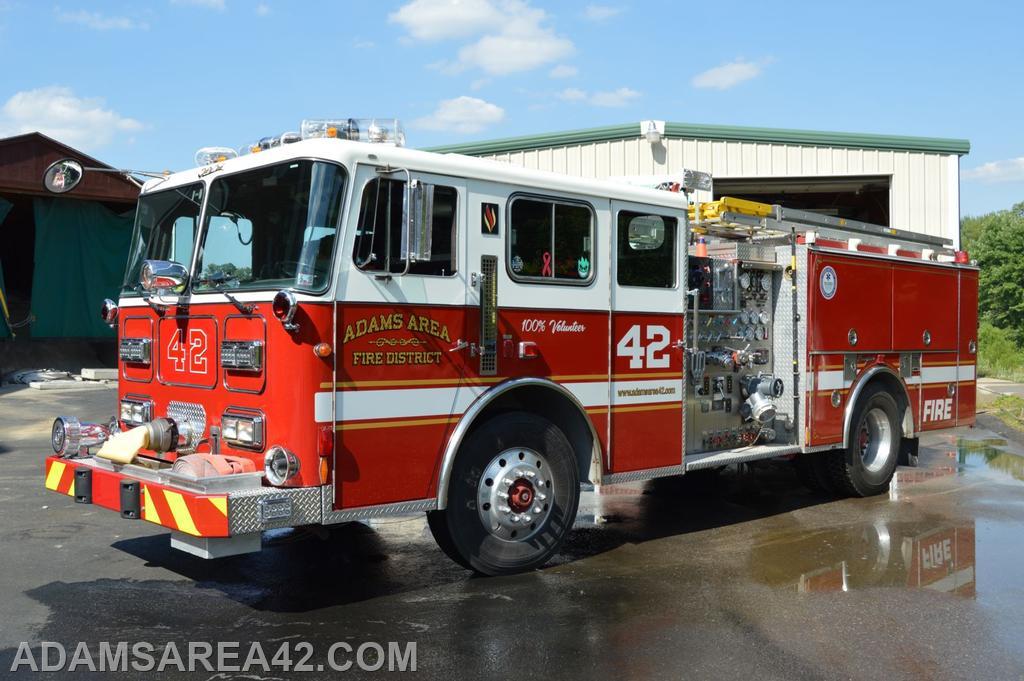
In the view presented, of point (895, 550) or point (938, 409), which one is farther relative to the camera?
point (938, 409)

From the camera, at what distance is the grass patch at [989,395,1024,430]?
14.7m

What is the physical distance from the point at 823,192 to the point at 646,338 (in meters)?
15.4

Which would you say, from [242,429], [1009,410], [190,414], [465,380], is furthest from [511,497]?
[1009,410]

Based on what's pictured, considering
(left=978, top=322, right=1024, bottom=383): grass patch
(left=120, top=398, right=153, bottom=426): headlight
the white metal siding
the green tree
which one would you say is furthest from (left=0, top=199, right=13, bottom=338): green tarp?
the green tree

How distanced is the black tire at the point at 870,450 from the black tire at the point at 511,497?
3.62 metres

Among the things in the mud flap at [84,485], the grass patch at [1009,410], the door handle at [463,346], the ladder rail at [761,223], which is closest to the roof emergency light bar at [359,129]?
the door handle at [463,346]

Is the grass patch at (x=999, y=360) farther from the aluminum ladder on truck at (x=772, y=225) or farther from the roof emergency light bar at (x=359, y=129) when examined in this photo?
the roof emergency light bar at (x=359, y=129)

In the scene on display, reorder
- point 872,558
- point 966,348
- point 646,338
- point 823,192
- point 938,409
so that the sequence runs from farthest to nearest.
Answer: point 823,192 < point 966,348 < point 938,409 < point 646,338 < point 872,558

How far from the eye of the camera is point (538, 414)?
6395mm

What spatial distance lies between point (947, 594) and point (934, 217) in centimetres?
1352

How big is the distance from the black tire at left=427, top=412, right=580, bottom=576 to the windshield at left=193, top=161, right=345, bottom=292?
153 cm

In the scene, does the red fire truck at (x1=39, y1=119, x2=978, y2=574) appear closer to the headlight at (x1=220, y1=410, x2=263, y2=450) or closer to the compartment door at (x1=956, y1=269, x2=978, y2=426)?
the headlight at (x1=220, y1=410, x2=263, y2=450)

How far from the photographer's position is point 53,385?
1883 centimetres

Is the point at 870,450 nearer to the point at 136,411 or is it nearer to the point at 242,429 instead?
the point at 242,429
